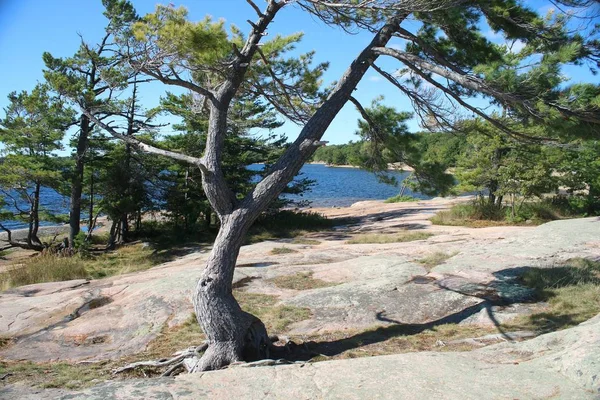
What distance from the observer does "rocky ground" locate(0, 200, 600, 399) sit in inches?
168

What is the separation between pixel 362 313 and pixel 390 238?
7.46 metres

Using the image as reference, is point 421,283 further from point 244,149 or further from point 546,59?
point 244,149

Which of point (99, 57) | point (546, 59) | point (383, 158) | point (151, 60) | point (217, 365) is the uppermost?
point (99, 57)

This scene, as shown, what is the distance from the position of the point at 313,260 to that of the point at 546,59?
7.44 meters

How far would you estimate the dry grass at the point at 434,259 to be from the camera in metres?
10.1

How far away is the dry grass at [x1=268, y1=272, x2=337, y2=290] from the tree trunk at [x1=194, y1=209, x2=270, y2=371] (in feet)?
9.87

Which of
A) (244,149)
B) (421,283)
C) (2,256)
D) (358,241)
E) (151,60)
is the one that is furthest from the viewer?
(244,149)

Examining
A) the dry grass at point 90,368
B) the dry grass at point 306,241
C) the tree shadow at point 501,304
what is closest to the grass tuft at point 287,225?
the dry grass at point 306,241

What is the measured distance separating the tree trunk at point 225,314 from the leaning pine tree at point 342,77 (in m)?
0.01

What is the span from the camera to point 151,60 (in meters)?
6.46

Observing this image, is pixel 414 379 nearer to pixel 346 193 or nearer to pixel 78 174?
pixel 78 174

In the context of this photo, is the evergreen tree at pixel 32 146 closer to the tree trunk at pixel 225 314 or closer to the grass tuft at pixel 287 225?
the grass tuft at pixel 287 225

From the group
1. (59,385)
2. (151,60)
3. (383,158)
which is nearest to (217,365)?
(59,385)

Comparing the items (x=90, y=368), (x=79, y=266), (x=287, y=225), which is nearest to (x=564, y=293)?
(x=90, y=368)
